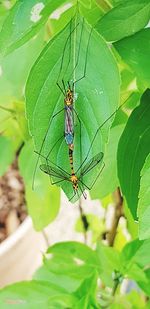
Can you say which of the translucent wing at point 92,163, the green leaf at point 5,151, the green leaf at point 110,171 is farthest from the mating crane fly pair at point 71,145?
the green leaf at point 5,151

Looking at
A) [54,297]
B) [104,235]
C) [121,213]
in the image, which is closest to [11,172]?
[104,235]

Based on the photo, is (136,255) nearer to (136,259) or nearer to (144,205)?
(136,259)

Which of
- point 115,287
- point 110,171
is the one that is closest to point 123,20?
point 110,171

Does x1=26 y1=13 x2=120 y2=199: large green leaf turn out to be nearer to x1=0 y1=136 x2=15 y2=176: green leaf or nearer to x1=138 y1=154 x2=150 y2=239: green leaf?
x1=138 y1=154 x2=150 y2=239: green leaf

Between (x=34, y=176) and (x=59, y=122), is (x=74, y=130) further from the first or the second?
(x=34, y=176)

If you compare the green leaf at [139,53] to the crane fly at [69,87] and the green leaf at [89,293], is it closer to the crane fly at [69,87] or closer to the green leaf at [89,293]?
the crane fly at [69,87]

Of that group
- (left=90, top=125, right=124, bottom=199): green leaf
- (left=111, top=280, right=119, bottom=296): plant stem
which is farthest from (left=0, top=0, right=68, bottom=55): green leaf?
(left=111, top=280, right=119, bottom=296): plant stem
